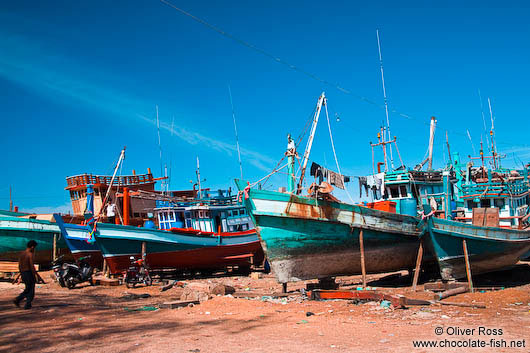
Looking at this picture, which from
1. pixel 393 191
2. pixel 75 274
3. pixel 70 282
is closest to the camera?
pixel 70 282

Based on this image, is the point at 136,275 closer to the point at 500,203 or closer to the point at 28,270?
the point at 28,270

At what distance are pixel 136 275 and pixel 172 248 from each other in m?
2.64

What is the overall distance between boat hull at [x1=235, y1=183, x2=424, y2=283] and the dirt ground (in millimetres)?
1153

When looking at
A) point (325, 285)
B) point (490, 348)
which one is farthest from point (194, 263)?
point (490, 348)

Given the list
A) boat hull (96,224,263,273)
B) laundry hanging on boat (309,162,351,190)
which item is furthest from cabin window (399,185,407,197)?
boat hull (96,224,263,273)

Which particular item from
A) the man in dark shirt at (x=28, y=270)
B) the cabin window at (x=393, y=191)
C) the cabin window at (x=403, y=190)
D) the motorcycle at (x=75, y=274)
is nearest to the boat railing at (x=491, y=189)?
the cabin window at (x=403, y=190)

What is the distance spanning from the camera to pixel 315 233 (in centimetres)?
1195

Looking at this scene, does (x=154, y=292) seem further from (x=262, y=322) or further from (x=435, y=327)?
(x=435, y=327)

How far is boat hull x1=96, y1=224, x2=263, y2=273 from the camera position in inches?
643

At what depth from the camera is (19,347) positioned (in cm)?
625

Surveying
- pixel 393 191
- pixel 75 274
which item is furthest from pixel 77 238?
pixel 393 191

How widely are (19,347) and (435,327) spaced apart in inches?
279

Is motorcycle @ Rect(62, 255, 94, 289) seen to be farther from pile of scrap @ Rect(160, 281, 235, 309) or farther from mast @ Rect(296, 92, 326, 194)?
mast @ Rect(296, 92, 326, 194)

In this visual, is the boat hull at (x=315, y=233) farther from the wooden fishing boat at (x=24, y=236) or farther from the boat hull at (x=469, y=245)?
the wooden fishing boat at (x=24, y=236)
